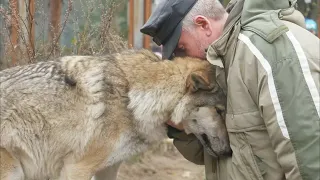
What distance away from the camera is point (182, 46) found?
3.77 metres

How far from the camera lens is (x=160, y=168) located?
664cm

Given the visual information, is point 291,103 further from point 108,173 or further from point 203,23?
point 108,173

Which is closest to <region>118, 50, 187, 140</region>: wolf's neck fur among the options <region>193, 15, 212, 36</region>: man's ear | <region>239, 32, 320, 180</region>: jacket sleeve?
<region>193, 15, 212, 36</region>: man's ear

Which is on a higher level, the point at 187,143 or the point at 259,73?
the point at 259,73

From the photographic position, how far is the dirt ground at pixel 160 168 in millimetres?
6194

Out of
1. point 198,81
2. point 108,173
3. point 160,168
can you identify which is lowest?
point 160,168

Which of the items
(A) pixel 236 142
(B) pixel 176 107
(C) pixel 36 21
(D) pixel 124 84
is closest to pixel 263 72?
(A) pixel 236 142

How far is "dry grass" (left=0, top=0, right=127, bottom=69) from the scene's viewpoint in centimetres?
509

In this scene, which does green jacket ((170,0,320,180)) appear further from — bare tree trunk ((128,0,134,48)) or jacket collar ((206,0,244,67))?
bare tree trunk ((128,0,134,48))

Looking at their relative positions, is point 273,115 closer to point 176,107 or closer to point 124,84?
point 176,107

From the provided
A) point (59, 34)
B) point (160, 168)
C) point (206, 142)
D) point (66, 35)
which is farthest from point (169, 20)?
point (160, 168)

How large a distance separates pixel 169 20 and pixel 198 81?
1.56 ft

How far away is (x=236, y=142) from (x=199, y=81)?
20.1 inches

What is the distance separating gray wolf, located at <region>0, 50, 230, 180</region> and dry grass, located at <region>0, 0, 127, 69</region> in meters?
1.46
